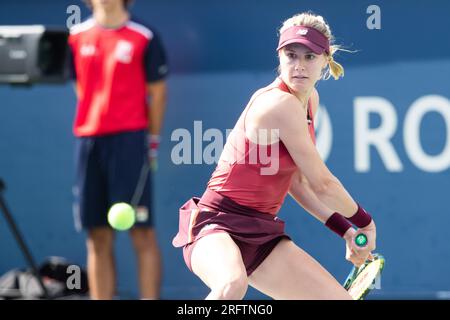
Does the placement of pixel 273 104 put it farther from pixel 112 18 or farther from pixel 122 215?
pixel 112 18

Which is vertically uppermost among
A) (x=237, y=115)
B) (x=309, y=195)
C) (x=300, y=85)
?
(x=300, y=85)

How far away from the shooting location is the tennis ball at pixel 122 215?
7.16 metres

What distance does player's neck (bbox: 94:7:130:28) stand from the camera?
733 centimetres

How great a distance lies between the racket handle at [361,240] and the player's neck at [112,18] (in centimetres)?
287

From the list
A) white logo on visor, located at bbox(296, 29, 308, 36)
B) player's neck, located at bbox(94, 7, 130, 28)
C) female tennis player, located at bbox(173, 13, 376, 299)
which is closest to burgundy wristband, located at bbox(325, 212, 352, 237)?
female tennis player, located at bbox(173, 13, 376, 299)

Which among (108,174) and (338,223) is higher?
(338,223)

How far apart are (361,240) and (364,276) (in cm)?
40

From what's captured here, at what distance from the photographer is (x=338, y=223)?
202 inches

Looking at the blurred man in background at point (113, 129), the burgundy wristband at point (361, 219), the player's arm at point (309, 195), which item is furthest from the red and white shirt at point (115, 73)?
the burgundy wristband at point (361, 219)

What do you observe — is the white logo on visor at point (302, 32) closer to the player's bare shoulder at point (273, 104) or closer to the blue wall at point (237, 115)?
the player's bare shoulder at point (273, 104)

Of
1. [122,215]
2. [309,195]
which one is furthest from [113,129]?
[309,195]

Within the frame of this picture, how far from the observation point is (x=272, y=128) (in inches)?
194
